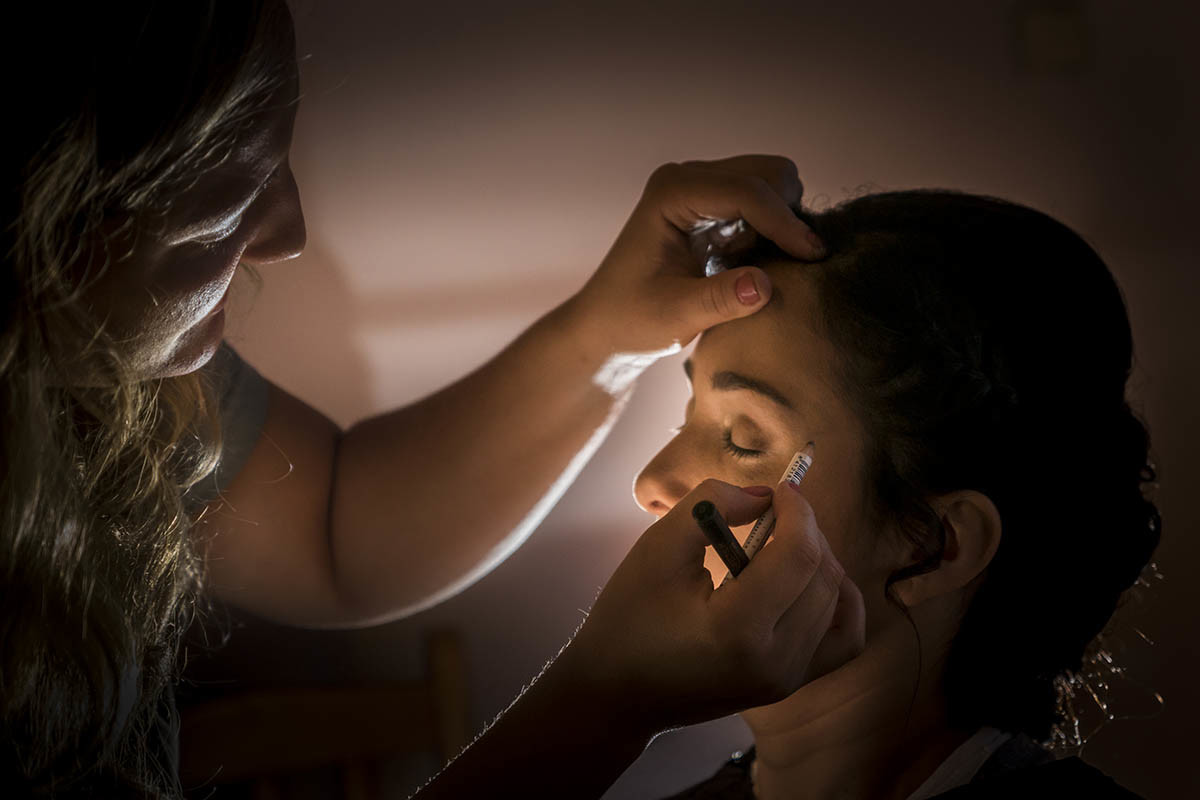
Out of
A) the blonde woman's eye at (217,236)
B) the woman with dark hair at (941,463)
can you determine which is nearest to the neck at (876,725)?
the woman with dark hair at (941,463)

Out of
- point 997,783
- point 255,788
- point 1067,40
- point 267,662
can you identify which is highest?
point 1067,40

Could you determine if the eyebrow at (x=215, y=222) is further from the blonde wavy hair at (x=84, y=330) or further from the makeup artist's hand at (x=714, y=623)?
the makeup artist's hand at (x=714, y=623)

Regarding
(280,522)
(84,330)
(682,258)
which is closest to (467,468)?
(280,522)

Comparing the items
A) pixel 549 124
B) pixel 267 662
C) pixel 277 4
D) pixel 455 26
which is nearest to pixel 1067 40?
pixel 549 124

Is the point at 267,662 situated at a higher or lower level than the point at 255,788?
higher

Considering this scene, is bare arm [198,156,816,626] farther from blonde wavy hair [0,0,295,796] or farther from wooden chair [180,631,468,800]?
wooden chair [180,631,468,800]

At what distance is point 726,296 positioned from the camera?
1.02m

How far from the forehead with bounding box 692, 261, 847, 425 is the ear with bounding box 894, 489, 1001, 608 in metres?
0.14

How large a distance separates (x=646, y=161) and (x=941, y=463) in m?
0.78

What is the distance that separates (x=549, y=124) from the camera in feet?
4.98

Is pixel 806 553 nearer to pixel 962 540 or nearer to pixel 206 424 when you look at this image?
pixel 962 540

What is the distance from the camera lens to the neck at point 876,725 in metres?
0.99

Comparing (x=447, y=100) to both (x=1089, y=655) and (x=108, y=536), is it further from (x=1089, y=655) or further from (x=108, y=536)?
(x=1089, y=655)

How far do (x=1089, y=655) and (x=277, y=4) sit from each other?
1.11 metres
